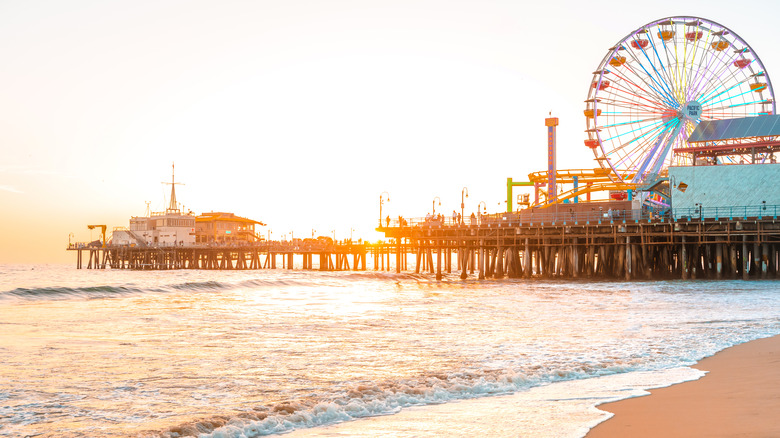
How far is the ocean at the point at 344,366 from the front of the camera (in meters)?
7.24

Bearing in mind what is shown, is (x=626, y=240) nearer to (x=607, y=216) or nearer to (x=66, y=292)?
(x=607, y=216)

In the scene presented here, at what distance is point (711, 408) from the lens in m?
7.19

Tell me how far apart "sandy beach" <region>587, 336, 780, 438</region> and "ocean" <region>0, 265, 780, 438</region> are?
1.02 feet

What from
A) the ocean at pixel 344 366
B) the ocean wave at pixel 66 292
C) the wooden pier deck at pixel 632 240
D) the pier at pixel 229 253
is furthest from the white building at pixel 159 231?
the ocean at pixel 344 366

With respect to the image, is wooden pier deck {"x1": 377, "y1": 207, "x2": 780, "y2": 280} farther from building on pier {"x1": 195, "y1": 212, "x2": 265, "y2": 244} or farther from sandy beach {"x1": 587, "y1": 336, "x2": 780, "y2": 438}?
building on pier {"x1": 195, "y1": 212, "x2": 265, "y2": 244}

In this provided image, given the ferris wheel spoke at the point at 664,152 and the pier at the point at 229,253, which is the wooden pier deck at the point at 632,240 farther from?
the pier at the point at 229,253

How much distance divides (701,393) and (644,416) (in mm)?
1583

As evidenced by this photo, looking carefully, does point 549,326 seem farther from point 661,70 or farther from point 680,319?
point 661,70

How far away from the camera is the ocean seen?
7.24m

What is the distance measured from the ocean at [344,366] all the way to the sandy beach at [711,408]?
312 mm

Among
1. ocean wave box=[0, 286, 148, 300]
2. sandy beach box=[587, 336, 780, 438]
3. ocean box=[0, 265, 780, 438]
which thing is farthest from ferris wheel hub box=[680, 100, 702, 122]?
sandy beach box=[587, 336, 780, 438]

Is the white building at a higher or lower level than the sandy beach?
higher

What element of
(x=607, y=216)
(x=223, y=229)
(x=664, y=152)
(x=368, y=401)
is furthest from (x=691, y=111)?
(x=223, y=229)

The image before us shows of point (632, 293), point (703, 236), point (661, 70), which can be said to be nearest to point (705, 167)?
point (703, 236)
